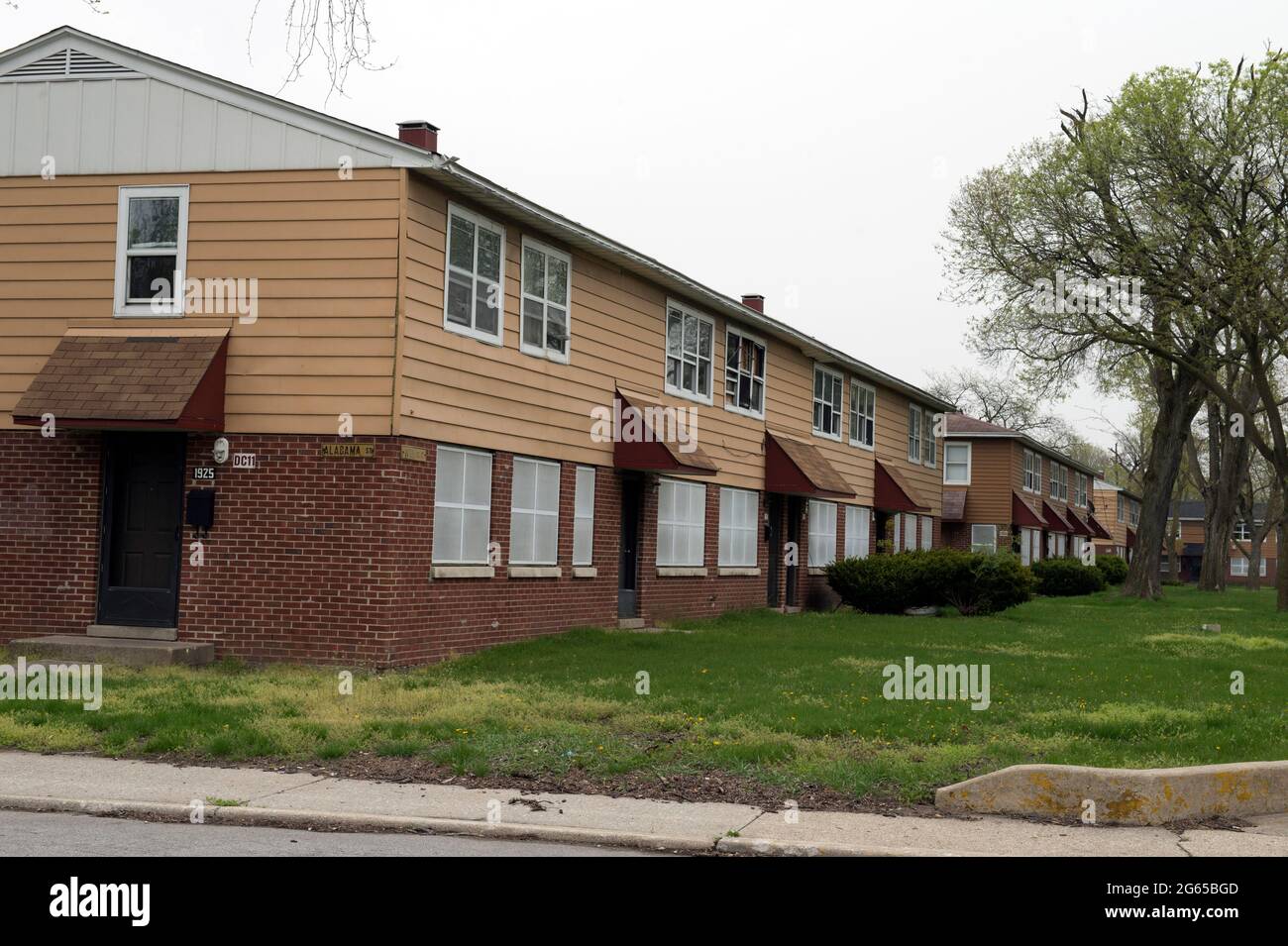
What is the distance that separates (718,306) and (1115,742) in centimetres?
1484

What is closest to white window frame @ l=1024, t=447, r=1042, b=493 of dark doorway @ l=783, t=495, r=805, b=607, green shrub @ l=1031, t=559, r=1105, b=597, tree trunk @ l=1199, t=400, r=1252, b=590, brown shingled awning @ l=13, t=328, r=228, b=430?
green shrub @ l=1031, t=559, r=1105, b=597

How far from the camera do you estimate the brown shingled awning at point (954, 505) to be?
50000mm

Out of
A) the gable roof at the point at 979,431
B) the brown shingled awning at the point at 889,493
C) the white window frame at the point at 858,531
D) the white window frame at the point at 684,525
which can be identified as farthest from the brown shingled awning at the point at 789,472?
the gable roof at the point at 979,431

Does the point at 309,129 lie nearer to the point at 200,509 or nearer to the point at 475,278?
the point at 475,278

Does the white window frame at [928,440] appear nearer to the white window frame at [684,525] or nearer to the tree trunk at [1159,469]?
the tree trunk at [1159,469]

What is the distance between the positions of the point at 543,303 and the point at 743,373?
27.2 feet

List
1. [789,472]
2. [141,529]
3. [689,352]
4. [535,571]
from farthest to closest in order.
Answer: [789,472], [689,352], [535,571], [141,529]

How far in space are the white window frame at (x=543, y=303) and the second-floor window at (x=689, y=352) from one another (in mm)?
3822

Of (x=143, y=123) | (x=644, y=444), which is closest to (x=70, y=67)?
(x=143, y=123)

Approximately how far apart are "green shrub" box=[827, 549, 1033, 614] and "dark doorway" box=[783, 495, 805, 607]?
821mm

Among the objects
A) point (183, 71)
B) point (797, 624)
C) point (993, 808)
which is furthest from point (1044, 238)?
point (993, 808)

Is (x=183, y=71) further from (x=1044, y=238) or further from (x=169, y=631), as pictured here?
(x=1044, y=238)

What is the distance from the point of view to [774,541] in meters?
29.0
